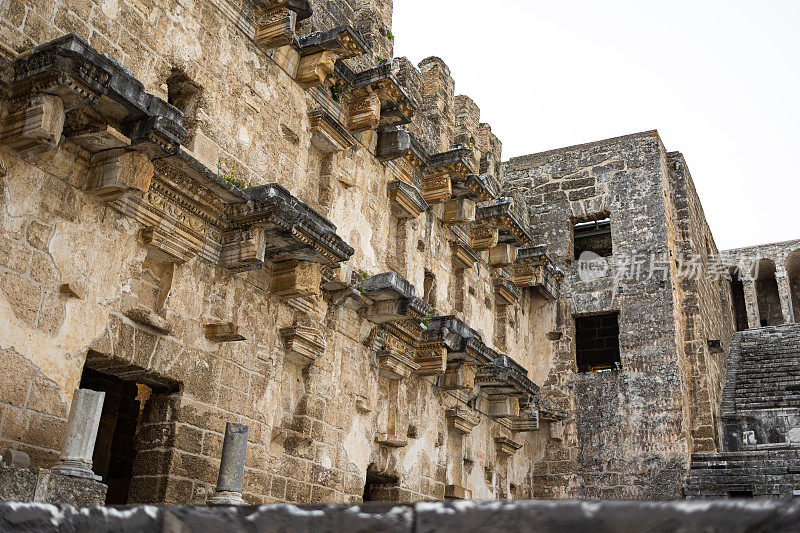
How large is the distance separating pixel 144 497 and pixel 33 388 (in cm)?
135

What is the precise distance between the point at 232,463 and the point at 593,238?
35.4ft

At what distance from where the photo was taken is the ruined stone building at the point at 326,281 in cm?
541

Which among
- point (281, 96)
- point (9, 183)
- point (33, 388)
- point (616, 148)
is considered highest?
point (616, 148)

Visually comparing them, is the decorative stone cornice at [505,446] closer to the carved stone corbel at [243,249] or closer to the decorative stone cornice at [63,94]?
the carved stone corbel at [243,249]

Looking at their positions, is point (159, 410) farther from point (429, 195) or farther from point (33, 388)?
point (429, 195)

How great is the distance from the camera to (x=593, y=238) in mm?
15281

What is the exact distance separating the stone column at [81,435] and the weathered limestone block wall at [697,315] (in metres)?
10.7

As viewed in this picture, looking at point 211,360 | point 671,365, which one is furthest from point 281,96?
point 671,365

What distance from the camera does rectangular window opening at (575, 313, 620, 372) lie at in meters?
14.1

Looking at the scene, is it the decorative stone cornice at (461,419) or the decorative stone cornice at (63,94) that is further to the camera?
the decorative stone cornice at (461,419)

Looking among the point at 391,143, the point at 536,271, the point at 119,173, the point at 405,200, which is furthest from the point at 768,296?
the point at 119,173

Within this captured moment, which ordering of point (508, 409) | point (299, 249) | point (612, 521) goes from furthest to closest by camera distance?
point (508, 409) → point (299, 249) → point (612, 521)

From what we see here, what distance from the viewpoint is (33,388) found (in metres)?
5.11

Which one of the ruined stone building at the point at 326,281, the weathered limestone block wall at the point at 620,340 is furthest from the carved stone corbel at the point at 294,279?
the weathered limestone block wall at the point at 620,340
